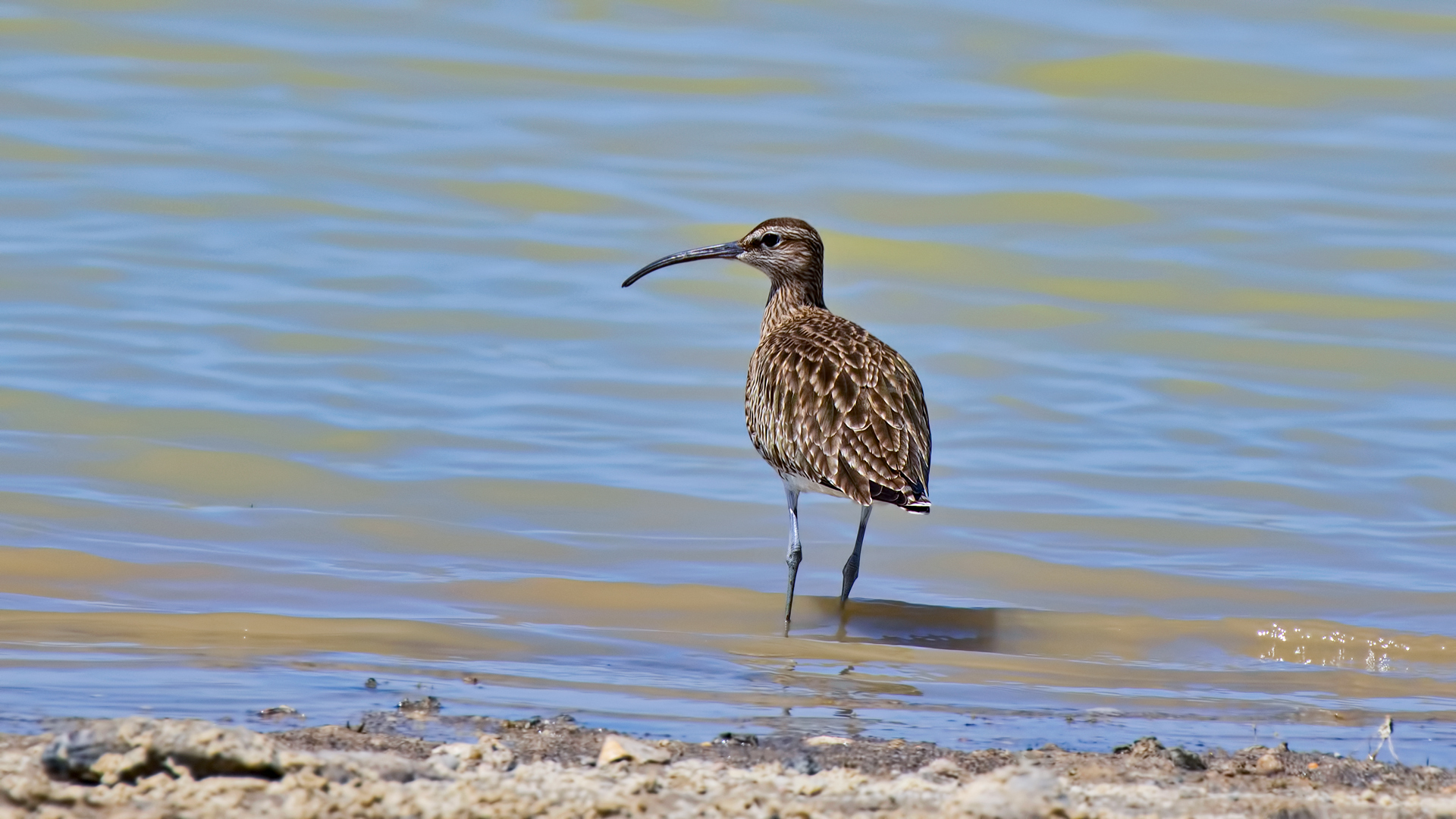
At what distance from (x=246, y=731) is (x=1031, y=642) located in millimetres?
3944

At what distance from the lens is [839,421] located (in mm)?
7953

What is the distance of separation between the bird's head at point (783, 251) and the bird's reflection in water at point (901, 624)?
1.91 metres

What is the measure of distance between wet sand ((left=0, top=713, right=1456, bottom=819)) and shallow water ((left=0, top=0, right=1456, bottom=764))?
1.49 ft

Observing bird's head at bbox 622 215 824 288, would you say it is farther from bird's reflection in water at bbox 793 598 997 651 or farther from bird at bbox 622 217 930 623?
bird's reflection in water at bbox 793 598 997 651

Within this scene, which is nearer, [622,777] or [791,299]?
[622,777]

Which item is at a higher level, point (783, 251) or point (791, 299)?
point (783, 251)

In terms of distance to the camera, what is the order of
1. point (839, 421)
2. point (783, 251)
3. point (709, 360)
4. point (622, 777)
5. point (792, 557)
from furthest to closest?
point (709, 360) → point (783, 251) → point (792, 557) → point (839, 421) → point (622, 777)

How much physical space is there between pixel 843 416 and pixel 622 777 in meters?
3.41

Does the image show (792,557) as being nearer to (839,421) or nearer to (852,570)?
(852,570)

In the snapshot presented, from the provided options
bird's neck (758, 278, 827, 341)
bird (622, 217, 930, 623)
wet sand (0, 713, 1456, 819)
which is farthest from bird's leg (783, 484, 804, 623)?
wet sand (0, 713, 1456, 819)

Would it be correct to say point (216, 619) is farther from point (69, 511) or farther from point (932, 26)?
point (932, 26)

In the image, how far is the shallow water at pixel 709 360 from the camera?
6891mm

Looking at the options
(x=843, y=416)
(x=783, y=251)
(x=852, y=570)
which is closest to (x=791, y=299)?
(x=783, y=251)

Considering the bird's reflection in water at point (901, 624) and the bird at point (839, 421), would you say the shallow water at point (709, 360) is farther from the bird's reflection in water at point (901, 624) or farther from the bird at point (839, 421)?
the bird at point (839, 421)
